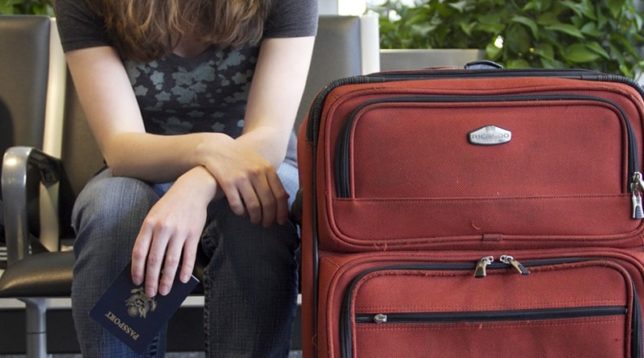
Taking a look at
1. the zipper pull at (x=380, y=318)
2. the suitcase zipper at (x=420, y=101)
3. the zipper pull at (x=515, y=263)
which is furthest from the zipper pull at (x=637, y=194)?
the zipper pull at (x=380, y=318)

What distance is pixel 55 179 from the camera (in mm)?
1508

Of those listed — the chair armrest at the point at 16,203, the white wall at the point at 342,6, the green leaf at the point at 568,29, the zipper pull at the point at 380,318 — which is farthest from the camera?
the white wall at the point at 342,6

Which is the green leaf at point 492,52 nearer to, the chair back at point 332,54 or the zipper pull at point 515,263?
the chair back at point 332,54

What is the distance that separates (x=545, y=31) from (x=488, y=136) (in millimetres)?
1437

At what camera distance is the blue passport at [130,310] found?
2.79 feet

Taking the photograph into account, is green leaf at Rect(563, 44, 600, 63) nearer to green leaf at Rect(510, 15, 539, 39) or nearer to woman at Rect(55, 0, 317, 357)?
green leaf at Rect(510, 15, 539, 39)

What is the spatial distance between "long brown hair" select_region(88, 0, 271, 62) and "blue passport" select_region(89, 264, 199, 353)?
0.36 metres

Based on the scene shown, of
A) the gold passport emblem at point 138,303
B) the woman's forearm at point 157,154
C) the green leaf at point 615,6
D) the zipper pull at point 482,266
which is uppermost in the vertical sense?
the green leaf at point 615,6

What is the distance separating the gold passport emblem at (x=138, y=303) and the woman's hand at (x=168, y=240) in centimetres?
1

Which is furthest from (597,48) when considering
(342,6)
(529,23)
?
(342,6)

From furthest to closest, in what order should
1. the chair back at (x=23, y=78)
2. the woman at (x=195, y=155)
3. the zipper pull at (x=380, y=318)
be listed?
the chair back at (x=23, y=78) → the woman at (x=195, y=155) → the zipper pull at (x=380, y=318)

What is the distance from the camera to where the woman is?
35.4 inches

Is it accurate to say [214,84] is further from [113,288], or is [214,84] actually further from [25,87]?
[25,87]

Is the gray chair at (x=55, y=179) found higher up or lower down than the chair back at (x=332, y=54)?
lower down
